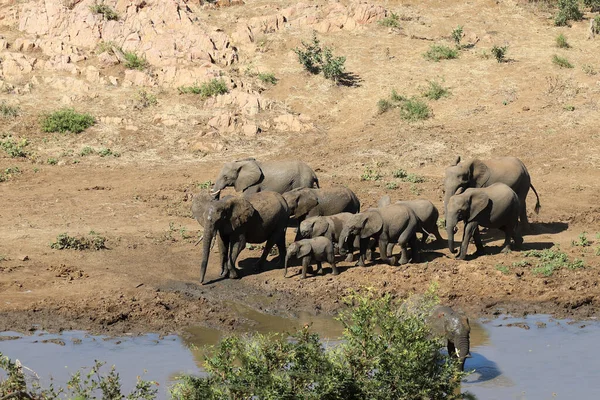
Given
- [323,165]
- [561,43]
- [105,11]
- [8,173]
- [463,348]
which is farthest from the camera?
[561,43]

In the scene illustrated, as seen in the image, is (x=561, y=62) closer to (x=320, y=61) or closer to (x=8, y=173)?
(x=320, y=61)

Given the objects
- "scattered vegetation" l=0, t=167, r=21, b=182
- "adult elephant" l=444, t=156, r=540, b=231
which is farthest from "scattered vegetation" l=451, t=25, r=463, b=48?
"scattered vegetation" l=0, t=167, r=21, b=182

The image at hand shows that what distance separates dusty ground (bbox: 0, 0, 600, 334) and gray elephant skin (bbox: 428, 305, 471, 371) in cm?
287

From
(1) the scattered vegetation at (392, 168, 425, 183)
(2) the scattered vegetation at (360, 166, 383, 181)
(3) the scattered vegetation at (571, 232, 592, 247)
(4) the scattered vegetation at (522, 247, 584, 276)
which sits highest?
(4) the scattered vegetation at (522, 247, 584, 276)

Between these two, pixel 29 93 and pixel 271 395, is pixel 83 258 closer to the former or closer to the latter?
pixel 271 395

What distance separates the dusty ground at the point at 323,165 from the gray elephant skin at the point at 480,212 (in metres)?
0.42

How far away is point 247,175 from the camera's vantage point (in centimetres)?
1975

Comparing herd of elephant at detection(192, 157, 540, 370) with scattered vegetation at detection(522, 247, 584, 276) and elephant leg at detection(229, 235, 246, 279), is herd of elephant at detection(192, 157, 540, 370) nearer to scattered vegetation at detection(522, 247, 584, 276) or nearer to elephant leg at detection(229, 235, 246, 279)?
elephant leg at detection(229, 235, 246, 279)

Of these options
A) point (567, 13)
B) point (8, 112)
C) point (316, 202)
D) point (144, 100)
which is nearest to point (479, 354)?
point (316, 202)

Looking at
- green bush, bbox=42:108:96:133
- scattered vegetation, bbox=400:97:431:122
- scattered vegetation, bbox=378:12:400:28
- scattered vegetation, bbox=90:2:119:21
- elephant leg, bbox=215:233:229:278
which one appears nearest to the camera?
elephant leg, bbox=215:233:229:278

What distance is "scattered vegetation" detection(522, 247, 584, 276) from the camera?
16.1m

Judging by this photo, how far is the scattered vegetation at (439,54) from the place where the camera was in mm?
31672

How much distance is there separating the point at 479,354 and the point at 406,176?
11257 millimetres

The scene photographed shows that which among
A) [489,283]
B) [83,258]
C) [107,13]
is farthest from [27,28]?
[489,283]
